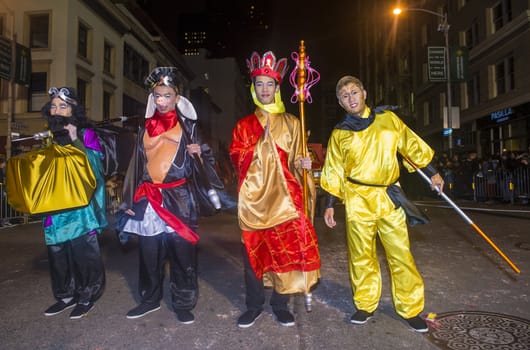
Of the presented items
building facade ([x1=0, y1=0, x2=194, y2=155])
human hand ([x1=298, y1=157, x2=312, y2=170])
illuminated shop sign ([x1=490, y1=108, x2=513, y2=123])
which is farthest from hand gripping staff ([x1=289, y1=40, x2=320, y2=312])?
illuminated shop sign ([x1=490, y1=108, x2=513, y2=123])

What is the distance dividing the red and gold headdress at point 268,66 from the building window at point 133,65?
2468 cm

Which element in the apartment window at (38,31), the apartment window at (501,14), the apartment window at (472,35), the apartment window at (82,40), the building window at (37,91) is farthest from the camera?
the apartment window at (472,35)

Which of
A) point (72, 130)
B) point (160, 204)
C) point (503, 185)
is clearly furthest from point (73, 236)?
point (503, 185)

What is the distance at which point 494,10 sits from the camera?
19.7m

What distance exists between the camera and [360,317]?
320cm

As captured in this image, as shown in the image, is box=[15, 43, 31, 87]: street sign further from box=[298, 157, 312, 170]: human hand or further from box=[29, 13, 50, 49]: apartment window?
box=[298, 157, 312, 170]: human hand

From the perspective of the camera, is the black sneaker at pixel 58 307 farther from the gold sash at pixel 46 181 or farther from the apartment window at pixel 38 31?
the apartment window at pixel 38 31

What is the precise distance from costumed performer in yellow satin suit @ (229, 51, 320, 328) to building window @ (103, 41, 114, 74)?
887 inches

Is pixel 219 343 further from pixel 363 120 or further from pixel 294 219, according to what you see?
pixel 363 120

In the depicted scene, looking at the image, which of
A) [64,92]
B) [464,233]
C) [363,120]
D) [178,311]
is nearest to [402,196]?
[363,120]

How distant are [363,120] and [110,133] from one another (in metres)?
2.54

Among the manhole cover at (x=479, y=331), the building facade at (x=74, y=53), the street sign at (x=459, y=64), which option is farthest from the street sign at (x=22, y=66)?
the street sign at (x=459, y=64)

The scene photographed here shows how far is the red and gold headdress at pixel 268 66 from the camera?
11.3 feet

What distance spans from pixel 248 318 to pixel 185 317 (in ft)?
1.79
